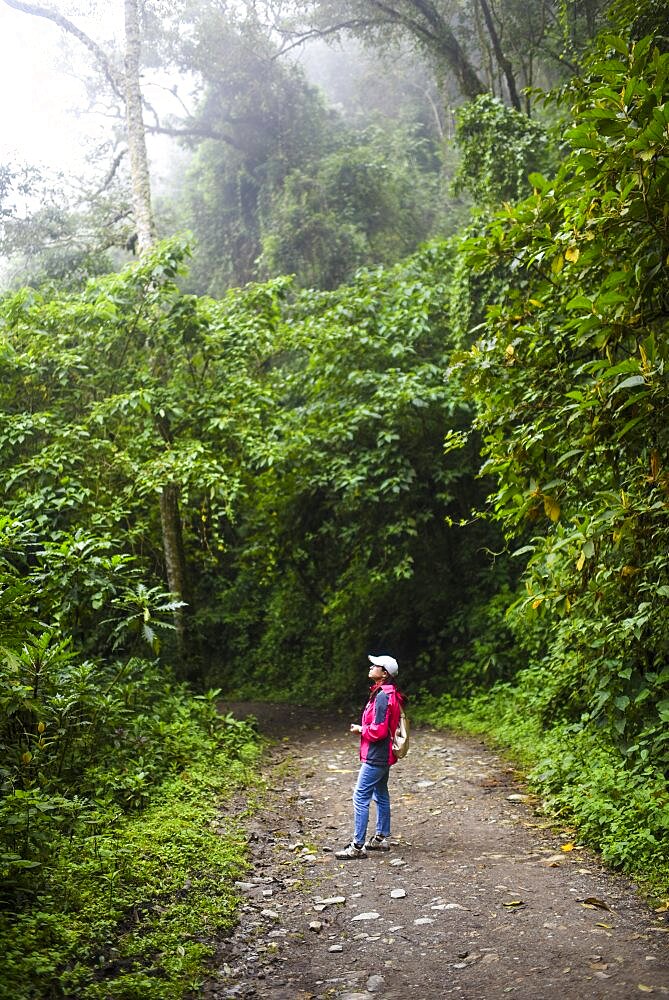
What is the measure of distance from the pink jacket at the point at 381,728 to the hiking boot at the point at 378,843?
1.83ft

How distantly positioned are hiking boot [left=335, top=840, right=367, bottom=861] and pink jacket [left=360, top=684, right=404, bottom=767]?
2.03ft

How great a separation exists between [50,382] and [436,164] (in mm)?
17071

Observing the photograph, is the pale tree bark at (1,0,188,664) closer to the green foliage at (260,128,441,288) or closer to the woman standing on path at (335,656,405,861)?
the woman standing on path at (335,656,405,861)

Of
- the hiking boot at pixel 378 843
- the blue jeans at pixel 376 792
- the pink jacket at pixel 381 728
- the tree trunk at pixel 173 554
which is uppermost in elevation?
the tree trunk at pixel 173 554

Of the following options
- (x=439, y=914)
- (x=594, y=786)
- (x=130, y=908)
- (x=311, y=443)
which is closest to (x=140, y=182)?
(x=311, y=443)

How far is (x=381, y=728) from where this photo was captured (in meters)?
6.22

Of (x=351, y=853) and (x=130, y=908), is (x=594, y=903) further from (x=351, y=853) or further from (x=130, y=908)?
(x=130, y=908)

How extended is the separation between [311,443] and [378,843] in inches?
278

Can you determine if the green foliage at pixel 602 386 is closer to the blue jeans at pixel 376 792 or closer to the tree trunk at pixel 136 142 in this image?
the blue jeans at pixel 376 792

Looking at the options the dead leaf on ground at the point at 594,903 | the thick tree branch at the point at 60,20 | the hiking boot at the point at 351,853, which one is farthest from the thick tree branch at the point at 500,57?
the dead leaf on ground at the point at 594,903

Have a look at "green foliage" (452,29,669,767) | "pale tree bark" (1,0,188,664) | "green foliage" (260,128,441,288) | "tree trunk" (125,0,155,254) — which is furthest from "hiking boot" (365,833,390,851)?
"green foliage" (260,128,441,288)

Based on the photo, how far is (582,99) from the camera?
5.68 m

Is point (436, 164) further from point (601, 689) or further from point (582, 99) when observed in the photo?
point (601, 689)

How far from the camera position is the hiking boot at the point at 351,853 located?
5898mm
